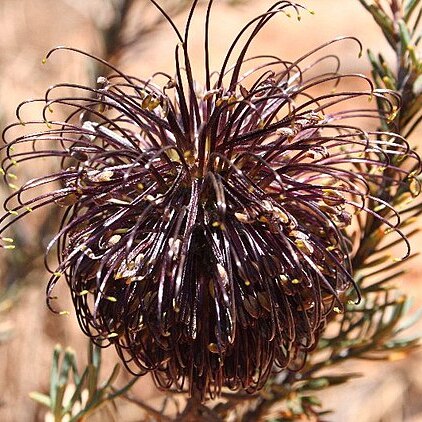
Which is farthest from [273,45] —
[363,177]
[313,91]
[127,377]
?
[363,177]

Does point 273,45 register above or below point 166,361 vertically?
above

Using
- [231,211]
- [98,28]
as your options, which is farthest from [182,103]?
[98,28]

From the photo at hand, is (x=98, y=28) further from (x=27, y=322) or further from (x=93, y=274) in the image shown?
(x=93, y=274)

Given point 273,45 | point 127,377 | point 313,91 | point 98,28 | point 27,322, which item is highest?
point 273,45

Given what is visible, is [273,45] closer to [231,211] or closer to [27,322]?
[27,322]

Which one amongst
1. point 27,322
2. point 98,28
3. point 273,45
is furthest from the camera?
point 273,45

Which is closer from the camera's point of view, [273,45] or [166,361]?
[166,361]

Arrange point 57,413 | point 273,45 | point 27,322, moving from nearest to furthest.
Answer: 1. point 57,413
2. point 27,322
3. point 273,45
